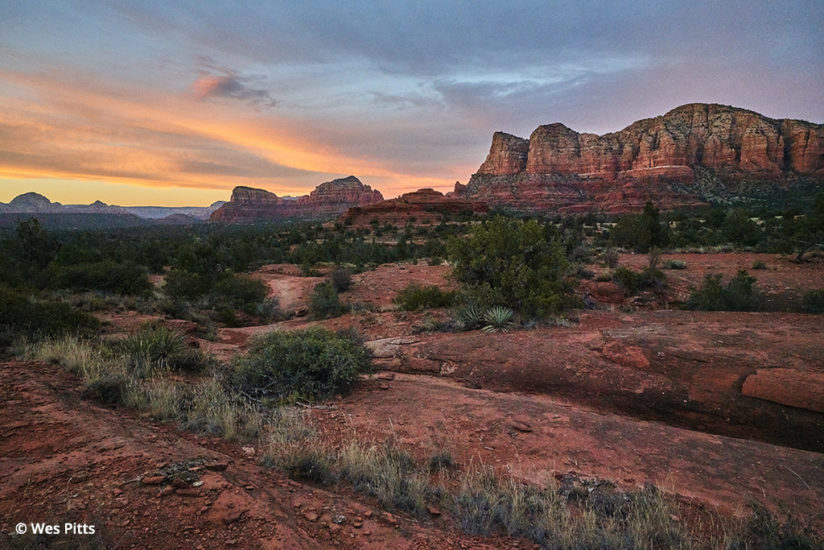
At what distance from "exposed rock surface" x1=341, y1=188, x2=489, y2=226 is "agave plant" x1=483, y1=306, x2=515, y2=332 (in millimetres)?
48645

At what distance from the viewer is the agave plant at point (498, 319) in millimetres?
8992

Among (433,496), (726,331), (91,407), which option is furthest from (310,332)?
(726,331)

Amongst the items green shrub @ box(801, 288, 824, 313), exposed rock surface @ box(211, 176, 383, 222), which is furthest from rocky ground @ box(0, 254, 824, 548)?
exposed rock surface @ box(211, 176, 383, 222)

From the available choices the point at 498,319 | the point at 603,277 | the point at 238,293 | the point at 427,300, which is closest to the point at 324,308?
the point at 427,300

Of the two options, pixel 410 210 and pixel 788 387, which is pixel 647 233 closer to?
pixel 788 387

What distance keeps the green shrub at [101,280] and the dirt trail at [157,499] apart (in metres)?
13.2

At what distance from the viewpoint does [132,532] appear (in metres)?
2.48

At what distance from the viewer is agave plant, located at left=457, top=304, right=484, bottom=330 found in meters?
9.52

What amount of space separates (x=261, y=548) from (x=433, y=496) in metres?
1.55

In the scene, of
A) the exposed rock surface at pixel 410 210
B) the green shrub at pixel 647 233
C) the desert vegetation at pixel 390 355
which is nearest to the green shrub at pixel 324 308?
the desert vegetation at pixel 390 355

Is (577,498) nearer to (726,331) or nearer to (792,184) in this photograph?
(726,331)

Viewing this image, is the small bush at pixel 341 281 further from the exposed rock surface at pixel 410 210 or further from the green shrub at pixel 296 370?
the exposed rock surface at pixel 410 210

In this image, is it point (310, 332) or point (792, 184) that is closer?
Result: point (310, 332)

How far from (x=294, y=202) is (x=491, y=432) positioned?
160 metres
